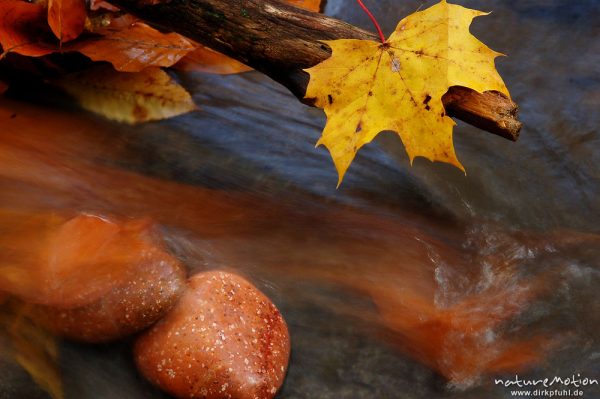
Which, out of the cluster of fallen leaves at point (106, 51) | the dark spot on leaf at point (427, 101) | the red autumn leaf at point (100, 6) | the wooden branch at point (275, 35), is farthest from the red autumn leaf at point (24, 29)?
the dark spot on leaf at point (427, 101)

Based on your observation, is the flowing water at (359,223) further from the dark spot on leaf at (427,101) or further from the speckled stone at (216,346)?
the dark spot on leaf at (427,101)

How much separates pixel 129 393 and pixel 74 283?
30 cm

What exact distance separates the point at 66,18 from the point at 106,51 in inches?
6.0

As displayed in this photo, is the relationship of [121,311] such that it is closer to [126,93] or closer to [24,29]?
[126,93]

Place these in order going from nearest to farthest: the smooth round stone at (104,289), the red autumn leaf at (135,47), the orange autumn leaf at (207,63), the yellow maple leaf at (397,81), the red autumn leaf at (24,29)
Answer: the smooth round stone at (104,289)
the yellow maple leaf at (397,81)
the red autumn leaf at (24,29)
the red autumn leaf at (135,47)
the orange autumn leaf at (207,63)

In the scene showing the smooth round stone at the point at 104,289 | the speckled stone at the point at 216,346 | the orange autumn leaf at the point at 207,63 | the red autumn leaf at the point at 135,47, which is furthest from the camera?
the orange autumn leaf at the point at 207,63

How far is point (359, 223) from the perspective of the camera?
203 cm

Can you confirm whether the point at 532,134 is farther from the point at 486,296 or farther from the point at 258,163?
the point at 258,163

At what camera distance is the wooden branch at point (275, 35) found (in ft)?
5.77

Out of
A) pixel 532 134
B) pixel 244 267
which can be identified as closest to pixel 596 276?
pixel 532 134

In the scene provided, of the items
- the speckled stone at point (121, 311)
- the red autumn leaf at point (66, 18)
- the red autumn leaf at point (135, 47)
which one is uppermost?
the red autumn leaf at point (66, 18)

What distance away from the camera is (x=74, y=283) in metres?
1.71

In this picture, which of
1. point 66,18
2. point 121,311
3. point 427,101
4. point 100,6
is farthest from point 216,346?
point 100,6

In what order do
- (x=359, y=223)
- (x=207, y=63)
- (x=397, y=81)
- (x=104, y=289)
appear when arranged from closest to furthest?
(x=104, y=289) < (x=397, y=81) < (x=359, y=223) < (x=207, y=63)
